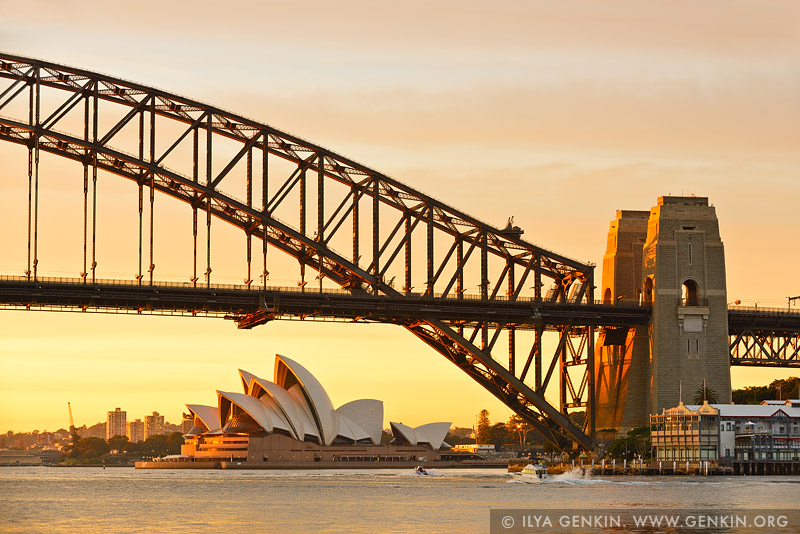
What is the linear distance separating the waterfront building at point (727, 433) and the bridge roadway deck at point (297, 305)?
381 inches

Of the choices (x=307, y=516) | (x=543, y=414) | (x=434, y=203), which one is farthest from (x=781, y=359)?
(x=307, y=516)

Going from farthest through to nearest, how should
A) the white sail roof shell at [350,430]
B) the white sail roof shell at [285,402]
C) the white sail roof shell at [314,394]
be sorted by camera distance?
the white sail roof shell at [350,430], the white sail roof shell at [285,402], the white sail roof shell at [314,394]

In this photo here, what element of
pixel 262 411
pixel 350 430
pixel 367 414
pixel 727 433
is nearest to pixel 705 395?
pixel 727 433

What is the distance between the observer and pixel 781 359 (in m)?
140

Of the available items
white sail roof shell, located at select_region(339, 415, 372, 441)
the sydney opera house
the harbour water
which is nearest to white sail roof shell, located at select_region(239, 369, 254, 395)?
the sydney opera house

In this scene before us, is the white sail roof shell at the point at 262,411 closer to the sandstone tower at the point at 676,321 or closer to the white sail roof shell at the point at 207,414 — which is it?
the white sail roof shell at the point at 207,414

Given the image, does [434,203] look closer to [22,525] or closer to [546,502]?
[546,502]

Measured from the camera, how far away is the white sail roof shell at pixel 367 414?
187 metres

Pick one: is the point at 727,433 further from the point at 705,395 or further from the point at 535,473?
the point at 535,473

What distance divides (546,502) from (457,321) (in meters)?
34.3

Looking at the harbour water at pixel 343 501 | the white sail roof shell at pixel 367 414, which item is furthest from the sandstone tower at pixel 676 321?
the white sail roof shell at pixel 367 414

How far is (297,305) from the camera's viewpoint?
393 ft

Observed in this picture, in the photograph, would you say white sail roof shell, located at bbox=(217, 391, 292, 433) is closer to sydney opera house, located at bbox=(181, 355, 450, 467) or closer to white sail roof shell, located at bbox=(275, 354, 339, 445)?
sydney opera house, located at bbox=(181, 355, 450, 467)

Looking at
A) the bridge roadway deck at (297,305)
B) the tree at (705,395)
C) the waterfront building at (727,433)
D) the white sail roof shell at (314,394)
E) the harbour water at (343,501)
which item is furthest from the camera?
the white sail roof shell at (314,394)
